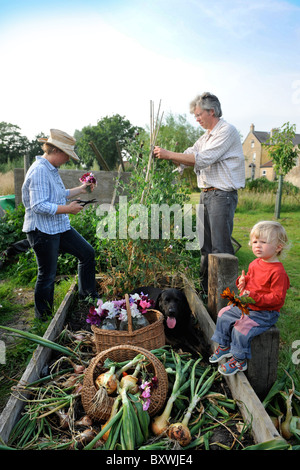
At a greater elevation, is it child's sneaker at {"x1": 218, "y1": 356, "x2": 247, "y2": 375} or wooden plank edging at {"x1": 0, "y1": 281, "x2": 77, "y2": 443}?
child's sneaker at {"x1": 218, "y1": 356, "x2": 247, "y2": 375}

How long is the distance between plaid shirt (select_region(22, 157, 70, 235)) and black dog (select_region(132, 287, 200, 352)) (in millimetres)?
1310

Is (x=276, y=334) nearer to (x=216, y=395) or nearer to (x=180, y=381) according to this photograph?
(x=216, y=395)

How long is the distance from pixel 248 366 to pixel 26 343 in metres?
2.09

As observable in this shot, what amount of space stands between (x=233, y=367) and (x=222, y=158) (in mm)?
2220

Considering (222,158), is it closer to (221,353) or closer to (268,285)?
(268,285)

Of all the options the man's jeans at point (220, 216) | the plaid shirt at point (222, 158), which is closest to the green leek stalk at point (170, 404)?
the man's jeans at point (220, 216)

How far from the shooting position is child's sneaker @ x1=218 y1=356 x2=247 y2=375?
6.91ft

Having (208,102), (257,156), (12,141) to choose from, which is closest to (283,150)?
(208,102)

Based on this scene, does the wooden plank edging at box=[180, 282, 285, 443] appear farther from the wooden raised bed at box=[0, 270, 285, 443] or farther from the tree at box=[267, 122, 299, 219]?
the tree at box=[267, 122, 299, 219]

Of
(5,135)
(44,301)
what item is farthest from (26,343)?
(5,135)

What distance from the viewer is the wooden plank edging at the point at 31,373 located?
70.7 inches

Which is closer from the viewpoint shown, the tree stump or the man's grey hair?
the tree stump

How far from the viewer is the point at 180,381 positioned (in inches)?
81.4

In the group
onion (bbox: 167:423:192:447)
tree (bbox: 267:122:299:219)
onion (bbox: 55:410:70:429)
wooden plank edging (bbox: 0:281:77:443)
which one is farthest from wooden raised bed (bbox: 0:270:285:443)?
tree (bbox: 267:122:299:219)
